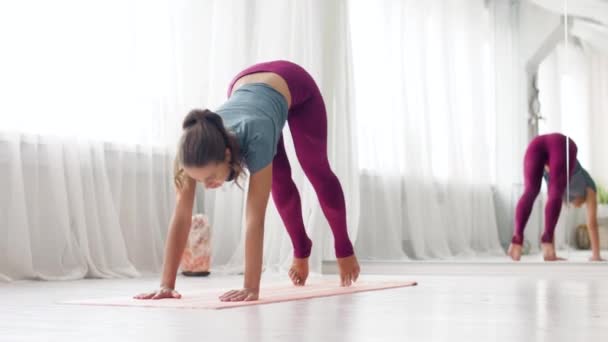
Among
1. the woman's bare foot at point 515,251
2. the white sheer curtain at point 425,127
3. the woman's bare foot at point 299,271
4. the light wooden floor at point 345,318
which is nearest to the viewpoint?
the light wooden floor at point 345,318

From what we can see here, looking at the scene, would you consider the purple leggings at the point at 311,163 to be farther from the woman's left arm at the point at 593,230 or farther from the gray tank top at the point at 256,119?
the woman's left arm at the point at 593,230

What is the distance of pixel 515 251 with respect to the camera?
190 inches

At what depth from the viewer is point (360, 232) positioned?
5.43m

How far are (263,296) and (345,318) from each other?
75 cm

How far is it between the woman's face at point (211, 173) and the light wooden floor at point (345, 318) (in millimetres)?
363

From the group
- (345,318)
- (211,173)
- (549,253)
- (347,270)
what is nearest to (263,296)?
(211,173)

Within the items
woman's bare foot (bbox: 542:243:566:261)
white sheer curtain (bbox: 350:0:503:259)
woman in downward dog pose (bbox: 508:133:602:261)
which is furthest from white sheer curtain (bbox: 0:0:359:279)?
woman's bare foot (bbox: 542:243:566:261)

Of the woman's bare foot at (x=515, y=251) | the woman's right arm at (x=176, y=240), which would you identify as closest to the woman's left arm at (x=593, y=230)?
the woman's bare foot at (x=515, y=251)

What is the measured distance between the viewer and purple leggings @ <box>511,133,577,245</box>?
4.70 metres

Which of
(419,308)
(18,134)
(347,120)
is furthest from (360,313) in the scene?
(347,120)

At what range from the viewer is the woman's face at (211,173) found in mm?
2445

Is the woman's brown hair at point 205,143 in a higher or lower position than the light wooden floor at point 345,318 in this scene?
higher

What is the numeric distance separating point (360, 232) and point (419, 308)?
3.03m

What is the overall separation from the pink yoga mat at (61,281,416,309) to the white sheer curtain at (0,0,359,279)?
116 centimetres
